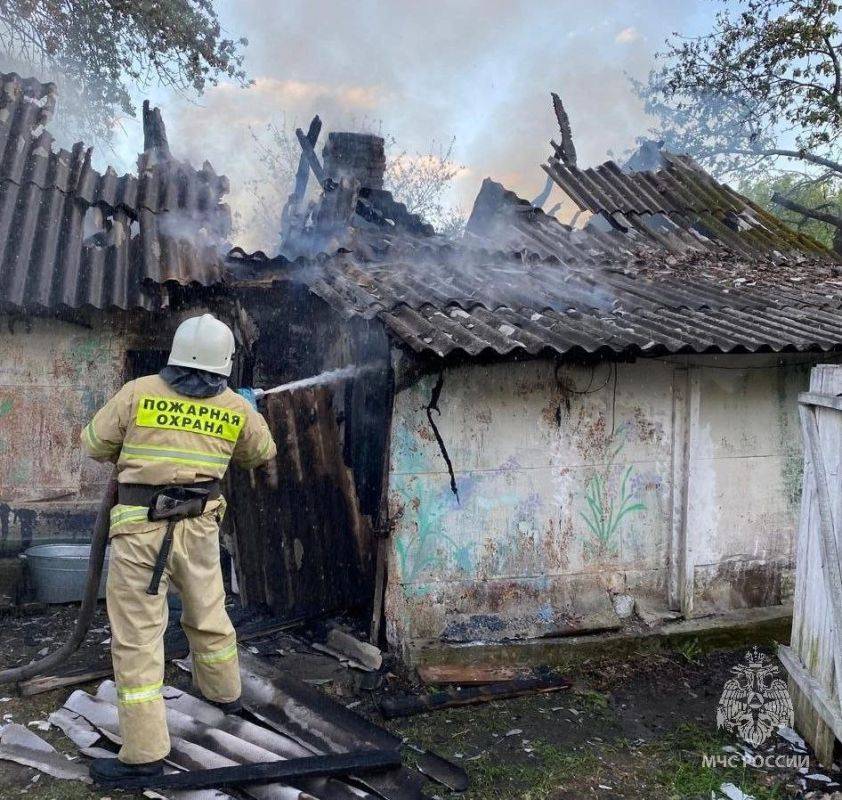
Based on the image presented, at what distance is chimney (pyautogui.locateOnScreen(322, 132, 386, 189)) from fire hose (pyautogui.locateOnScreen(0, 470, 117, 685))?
6463mm

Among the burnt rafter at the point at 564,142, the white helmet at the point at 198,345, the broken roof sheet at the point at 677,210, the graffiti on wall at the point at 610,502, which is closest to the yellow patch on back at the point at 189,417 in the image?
the white helmet at the point at 198,345

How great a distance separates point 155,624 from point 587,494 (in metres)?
Result: 3.53

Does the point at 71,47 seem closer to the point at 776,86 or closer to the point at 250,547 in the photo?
the point at 250,547

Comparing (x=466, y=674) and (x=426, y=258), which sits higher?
(x=426, y=258)

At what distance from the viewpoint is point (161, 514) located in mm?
4203

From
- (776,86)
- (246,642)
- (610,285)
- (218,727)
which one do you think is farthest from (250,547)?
(776,86)

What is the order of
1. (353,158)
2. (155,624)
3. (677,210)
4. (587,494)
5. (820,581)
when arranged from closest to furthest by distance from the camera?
1. (155,624)
2. (820,581)
3. (587,494)
4. (353,158)
5. (677,210)

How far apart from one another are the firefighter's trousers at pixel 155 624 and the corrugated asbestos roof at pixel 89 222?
9.42ft

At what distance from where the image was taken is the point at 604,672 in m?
5.87

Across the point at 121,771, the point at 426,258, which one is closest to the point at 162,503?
the point at 121,771

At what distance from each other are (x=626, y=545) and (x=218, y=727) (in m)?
3.54

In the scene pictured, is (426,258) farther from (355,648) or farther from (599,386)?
(355,648)

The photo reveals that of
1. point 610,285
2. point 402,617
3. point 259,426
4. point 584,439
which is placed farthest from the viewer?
point 610,285

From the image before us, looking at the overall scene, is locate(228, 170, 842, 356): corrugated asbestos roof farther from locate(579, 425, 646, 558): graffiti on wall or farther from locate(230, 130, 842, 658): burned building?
locate(579, 425, 646, 558): graffiti on wall
